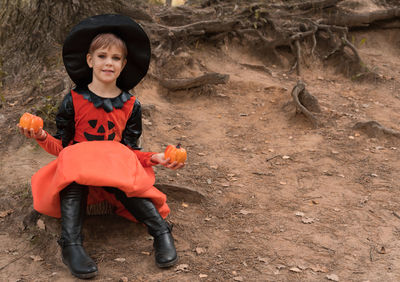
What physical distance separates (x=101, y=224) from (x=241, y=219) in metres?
1.35

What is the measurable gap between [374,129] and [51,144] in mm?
4571

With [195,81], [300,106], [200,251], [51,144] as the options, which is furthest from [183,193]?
[195,81]

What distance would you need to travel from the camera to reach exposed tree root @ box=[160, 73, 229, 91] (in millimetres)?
7145

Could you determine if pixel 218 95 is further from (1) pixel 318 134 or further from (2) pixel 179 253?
(2) pixel 179 253

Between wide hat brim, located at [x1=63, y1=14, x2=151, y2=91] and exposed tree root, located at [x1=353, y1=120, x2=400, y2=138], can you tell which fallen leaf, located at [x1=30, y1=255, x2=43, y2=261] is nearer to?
wide hat brim, located at [x1=63, y1=14, x2=151, y2=91]

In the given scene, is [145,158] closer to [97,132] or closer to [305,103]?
[97,132]

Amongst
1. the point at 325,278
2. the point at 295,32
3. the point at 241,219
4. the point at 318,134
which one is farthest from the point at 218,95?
the point at 325,278

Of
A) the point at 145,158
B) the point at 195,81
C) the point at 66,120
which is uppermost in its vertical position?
the point at 66,120

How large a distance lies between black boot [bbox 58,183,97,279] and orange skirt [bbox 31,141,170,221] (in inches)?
3.8

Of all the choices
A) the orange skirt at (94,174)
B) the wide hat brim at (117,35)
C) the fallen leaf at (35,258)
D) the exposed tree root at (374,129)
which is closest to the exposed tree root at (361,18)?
the exposed tree root at (374,129)

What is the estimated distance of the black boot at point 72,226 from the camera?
10.4 feet

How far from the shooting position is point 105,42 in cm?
331

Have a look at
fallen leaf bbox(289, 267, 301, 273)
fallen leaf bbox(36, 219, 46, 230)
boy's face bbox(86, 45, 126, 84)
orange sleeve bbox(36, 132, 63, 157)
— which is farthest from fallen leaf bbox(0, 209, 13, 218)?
fallen leaf bbox(289, 267, 301, 273)

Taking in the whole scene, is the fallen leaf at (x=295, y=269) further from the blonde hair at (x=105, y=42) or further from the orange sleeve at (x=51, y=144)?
the blonde hair at (x=105, y=42)
